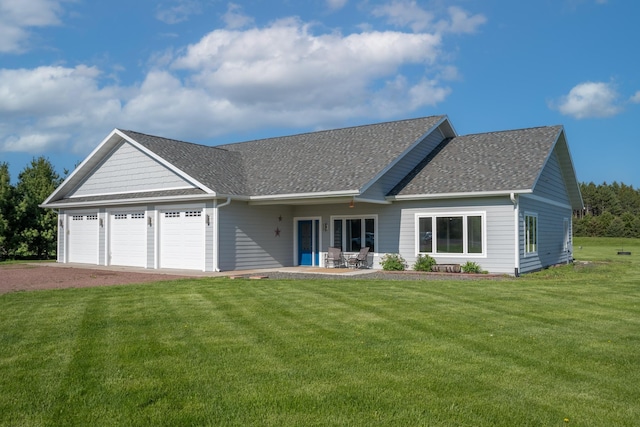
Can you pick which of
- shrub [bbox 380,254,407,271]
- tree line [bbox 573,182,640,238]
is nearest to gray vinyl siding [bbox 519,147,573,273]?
shrub [bbox 380,254,407,271]

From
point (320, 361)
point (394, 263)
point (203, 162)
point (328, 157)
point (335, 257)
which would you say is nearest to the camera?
point (320, 361)

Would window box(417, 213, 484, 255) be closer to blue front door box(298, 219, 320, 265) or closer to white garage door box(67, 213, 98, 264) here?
blue front door box(298, 219, 320, 265)

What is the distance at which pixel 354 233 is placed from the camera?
20.2 meters

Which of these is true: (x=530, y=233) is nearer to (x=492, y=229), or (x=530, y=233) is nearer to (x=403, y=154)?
(x=492, y=229)

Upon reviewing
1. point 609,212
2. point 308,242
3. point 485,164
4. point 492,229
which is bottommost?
point 308,242

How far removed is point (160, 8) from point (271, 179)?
301 inches

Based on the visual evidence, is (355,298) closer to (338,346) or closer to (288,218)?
(338,346)

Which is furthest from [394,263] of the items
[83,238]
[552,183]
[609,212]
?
[609,212]

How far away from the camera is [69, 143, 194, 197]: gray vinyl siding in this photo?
795 inches

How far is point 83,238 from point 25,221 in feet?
20.6

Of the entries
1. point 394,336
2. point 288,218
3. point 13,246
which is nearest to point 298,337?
point 394,336

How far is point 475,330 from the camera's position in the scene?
7.89 meters

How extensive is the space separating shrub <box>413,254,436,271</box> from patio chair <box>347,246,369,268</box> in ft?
6.51

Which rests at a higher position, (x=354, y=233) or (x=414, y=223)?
(x=414, y=223)
